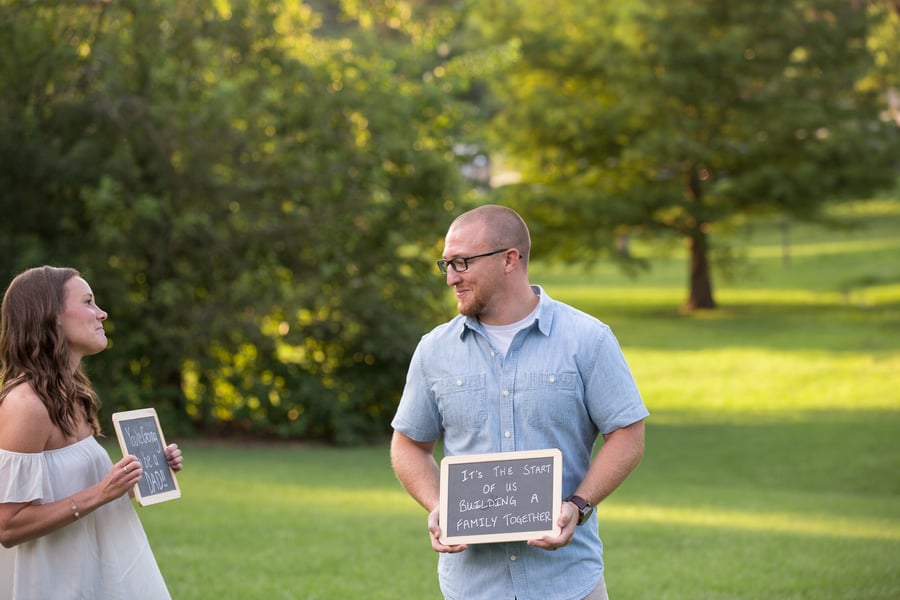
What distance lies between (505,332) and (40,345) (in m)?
1.65

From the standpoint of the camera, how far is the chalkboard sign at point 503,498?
424 centimetres

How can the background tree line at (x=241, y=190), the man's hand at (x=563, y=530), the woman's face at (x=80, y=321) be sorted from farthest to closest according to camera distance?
the background tree line at (x=241, y=190)
the woman's face at (x=80, y=321)
the man's hand at (x=563, y=530)

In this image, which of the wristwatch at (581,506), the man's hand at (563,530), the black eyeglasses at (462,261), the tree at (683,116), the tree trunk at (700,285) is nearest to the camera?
the man's hand at (563,530)

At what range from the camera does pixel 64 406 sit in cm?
451

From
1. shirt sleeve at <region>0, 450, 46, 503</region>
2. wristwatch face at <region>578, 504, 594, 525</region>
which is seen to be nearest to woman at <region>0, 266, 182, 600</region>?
shirt sleeve at <region>0, 450, 46, 503</region>

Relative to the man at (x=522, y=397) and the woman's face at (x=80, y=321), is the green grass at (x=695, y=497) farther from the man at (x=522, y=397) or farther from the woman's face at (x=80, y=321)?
the man at (x=522, y=397)

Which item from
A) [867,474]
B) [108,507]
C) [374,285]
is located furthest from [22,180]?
[108,507]

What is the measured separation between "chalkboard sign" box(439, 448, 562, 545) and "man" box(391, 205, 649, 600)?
2.7 inches

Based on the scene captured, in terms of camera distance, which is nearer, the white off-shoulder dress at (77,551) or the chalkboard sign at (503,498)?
the chalkboard sign at (503,498)

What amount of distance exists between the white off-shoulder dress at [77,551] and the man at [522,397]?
3.64 feet

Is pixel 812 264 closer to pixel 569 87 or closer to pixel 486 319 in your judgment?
pixel 569 87

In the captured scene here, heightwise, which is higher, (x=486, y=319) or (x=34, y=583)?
(x=486, y=319)

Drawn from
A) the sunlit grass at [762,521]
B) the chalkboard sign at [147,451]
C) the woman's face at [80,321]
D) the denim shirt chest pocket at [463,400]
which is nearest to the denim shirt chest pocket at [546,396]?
the denim shirt chest pocket at [463,400]

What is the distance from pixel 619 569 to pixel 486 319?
525 cm
